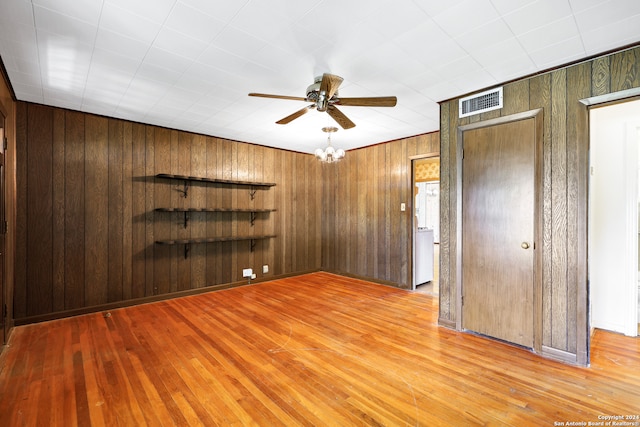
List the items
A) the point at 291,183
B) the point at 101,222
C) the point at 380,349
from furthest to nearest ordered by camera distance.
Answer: the point at 291,183, the point at 101,222, the point at 380,349

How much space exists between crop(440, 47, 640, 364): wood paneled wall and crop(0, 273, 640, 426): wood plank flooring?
354 mm

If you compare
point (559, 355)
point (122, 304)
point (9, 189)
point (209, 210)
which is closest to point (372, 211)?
point (209, 210)

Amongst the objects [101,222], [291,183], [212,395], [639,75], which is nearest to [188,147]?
[101,222]

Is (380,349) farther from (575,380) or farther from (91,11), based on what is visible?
(91,11)

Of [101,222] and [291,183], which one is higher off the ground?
[291,183]

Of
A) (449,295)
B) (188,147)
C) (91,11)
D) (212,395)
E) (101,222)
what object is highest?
(91,11)

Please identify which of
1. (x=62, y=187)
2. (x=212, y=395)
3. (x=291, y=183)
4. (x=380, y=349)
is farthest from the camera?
(x=291, y=183)

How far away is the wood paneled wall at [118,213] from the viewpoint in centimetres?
348

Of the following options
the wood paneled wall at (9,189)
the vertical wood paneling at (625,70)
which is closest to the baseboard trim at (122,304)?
the wood paneled wall at (9,189)

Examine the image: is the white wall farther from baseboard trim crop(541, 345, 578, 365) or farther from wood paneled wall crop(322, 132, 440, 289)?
wood paneled wall crop(322, 132, 440, 289)

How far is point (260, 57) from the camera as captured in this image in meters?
Answer: 2.49

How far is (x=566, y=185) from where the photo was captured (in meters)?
2.60

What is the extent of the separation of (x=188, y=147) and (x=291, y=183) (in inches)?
79.2

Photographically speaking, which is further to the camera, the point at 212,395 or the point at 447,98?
the point at 447,98
